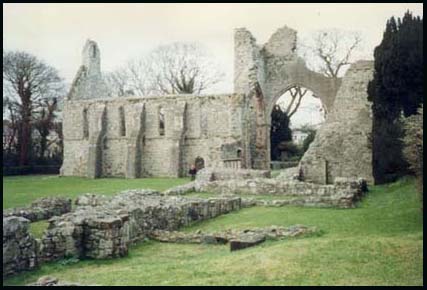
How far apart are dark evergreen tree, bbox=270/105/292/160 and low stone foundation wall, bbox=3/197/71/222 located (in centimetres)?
2698

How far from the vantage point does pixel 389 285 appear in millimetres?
6363

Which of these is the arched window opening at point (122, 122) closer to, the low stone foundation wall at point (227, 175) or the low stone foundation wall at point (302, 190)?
the low stone foundation wall at point (227, 175)

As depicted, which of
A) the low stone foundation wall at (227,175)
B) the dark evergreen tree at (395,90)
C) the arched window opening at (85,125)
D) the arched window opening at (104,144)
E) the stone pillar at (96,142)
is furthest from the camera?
the arched window opening at (85,125)

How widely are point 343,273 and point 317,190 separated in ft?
39.0

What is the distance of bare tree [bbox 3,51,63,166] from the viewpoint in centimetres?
3862

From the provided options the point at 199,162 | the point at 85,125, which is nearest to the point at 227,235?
the point at 199,162

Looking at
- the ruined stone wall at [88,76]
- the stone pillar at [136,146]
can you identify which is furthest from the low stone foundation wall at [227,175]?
the ruined stone wall at [88,76]

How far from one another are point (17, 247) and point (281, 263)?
3.87 metres

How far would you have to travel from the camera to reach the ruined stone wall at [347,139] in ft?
79.0

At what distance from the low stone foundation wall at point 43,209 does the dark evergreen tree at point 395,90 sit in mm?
11111

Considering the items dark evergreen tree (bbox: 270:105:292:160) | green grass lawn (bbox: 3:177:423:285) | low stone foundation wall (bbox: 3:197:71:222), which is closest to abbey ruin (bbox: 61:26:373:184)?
dark evergreen tree (bbox: 270:105:292:160)

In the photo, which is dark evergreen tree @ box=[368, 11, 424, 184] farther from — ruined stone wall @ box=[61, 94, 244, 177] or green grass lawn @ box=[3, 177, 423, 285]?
ruined stone wall @ box=[61, 94, 244, 177]

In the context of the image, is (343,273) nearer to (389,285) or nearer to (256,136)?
(389,285)
